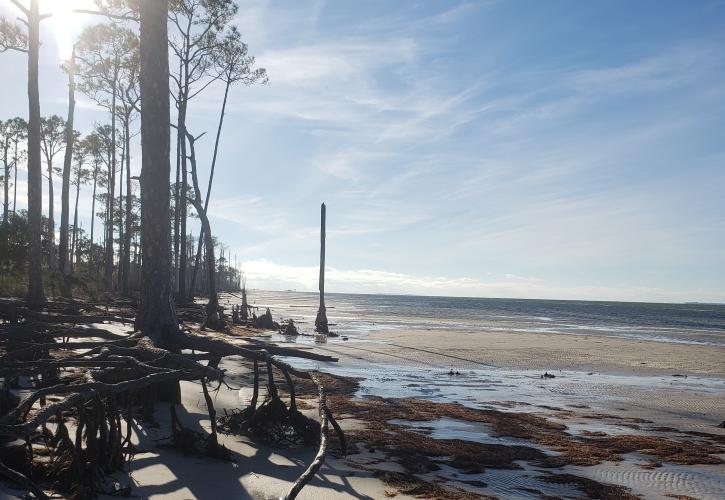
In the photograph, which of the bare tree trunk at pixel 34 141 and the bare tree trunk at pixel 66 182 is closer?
the bare tree trunk at pixel 34 141

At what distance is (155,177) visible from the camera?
7480mm

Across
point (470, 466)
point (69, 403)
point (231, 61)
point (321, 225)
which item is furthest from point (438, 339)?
point (69, 403)

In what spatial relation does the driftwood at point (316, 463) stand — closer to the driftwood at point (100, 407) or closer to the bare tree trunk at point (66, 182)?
the driftwood at point (100, 407)

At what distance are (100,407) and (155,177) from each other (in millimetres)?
4217

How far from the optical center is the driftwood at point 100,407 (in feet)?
11.8

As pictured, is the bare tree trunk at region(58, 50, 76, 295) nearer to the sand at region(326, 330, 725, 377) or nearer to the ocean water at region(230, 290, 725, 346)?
the ocean water at region(230, 290, 725, 346)

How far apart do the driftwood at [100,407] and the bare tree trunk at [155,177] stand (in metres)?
0.47

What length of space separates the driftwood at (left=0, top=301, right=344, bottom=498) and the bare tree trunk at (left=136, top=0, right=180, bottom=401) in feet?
1.54

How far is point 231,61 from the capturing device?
28.6 meters

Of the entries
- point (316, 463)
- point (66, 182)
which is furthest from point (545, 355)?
point (66, 182)

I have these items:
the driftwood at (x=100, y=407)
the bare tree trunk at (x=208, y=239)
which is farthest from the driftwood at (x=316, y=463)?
the bare tree trunk at (x=208, y=239)

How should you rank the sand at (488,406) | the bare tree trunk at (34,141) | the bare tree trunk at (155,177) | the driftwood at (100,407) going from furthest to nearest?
1. the bare tree trunk at (34,141)
2. the bare tree trunk at (155,177)
3. the sand at (488,406)
4. the driftwood at (100,407)

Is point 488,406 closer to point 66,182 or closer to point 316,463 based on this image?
point 316,463

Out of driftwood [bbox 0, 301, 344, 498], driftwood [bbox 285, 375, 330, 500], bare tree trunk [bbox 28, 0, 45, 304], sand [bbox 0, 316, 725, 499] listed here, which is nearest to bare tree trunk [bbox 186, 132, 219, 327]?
sand [bbox 0, 316, 725, 499]
